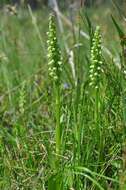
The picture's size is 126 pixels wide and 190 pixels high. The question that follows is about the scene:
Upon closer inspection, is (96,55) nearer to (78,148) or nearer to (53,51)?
(53,51)

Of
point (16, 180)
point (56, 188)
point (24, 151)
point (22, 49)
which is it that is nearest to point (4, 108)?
point (24, 151)

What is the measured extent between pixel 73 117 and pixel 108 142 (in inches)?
6.2

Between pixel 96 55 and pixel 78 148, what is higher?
pixel 96 55

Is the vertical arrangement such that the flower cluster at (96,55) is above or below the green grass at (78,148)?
above

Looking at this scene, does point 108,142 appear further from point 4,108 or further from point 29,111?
point 4,108

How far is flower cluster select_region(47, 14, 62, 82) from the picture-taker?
1612 mm

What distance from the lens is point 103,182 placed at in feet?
5.24

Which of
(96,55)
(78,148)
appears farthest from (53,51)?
(78,148)

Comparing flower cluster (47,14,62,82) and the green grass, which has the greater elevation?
flower cluster (47,14,62,82)

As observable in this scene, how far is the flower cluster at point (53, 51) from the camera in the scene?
1612 millimetres

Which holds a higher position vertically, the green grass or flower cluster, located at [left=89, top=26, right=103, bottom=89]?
flower cluster, located at [left=89, top=26, right=103, bottom=89]

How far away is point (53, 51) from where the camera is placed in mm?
1634

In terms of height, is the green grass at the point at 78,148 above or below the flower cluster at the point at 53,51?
below

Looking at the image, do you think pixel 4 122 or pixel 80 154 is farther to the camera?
pixel 4 122
